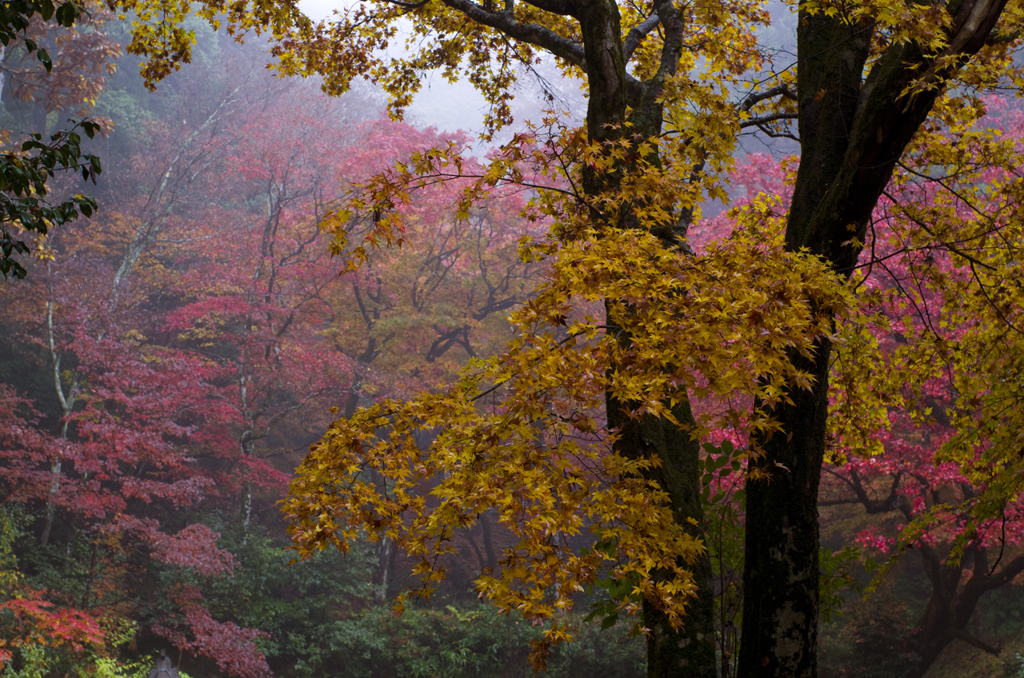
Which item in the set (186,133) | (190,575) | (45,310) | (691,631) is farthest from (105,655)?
(186,133)

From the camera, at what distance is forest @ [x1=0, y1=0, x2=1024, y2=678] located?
2.47 meters

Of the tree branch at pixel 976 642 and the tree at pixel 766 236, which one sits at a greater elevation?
the tree at pixel 766 236

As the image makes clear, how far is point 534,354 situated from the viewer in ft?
7.77

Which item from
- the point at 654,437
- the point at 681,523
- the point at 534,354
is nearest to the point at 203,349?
the point at 654,437

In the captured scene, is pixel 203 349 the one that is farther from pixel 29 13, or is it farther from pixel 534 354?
pixel 534 354

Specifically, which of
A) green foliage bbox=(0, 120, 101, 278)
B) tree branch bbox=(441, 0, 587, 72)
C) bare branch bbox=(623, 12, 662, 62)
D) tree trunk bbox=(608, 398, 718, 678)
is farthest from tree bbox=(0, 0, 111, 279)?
bare branch bbox=(623, 12, 662, 62)

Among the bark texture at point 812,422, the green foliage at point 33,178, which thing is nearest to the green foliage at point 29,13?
the green foliage at point 33,178

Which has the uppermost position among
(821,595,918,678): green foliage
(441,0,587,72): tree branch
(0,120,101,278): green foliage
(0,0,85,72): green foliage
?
(441,0,587,72): tree branch

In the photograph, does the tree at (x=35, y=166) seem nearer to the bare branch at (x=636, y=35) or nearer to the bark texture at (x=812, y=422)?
the bare branch at (x=636, y=35)

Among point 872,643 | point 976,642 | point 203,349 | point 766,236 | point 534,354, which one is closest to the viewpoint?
point 534,354

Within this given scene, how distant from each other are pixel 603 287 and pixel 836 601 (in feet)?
7.94

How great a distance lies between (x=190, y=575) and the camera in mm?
9688

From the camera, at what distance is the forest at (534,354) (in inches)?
97.1

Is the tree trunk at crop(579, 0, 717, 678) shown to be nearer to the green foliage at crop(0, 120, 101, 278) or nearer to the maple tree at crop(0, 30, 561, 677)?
the green foliage at crop(0, 120, 101, 278)
